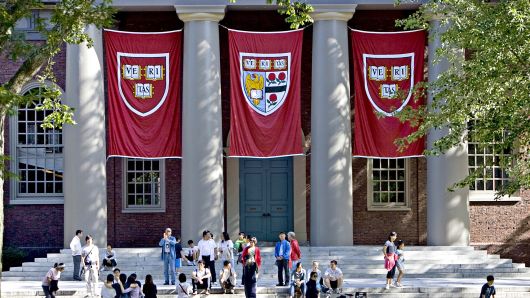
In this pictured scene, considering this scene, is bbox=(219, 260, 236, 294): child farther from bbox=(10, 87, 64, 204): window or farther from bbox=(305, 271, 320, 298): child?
bbox=(10, 87, 64, 204): window

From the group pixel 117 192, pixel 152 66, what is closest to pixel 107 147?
pixel 117 192

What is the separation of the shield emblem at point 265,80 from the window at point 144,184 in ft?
17.4

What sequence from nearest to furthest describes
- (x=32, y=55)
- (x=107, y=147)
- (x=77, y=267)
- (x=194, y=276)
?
(x=32, y=55)
(x=194, y=276)
(x=77, y=267)
(x=107, y=147)

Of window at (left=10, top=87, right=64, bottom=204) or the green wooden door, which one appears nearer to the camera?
window at (left=10, top=87, right=64, bottom=204)

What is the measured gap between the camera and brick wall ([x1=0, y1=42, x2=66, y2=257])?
126ft

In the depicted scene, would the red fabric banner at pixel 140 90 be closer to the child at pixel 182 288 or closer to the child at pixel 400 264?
the child at pixel 182 288

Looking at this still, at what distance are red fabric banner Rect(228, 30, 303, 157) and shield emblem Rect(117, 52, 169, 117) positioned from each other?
82.9 inches

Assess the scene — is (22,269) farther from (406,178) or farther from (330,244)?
(406,178)

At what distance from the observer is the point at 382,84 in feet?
116

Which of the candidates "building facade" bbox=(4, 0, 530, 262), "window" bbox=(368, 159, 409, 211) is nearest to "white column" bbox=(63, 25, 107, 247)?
"building facade" bbox=(4, 0, 530, 262)

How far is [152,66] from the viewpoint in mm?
35250

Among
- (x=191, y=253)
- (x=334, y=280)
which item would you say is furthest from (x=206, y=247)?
(x=334, y=280)

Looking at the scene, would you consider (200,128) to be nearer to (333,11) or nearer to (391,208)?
(333,11)

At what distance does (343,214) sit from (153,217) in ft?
22.7
